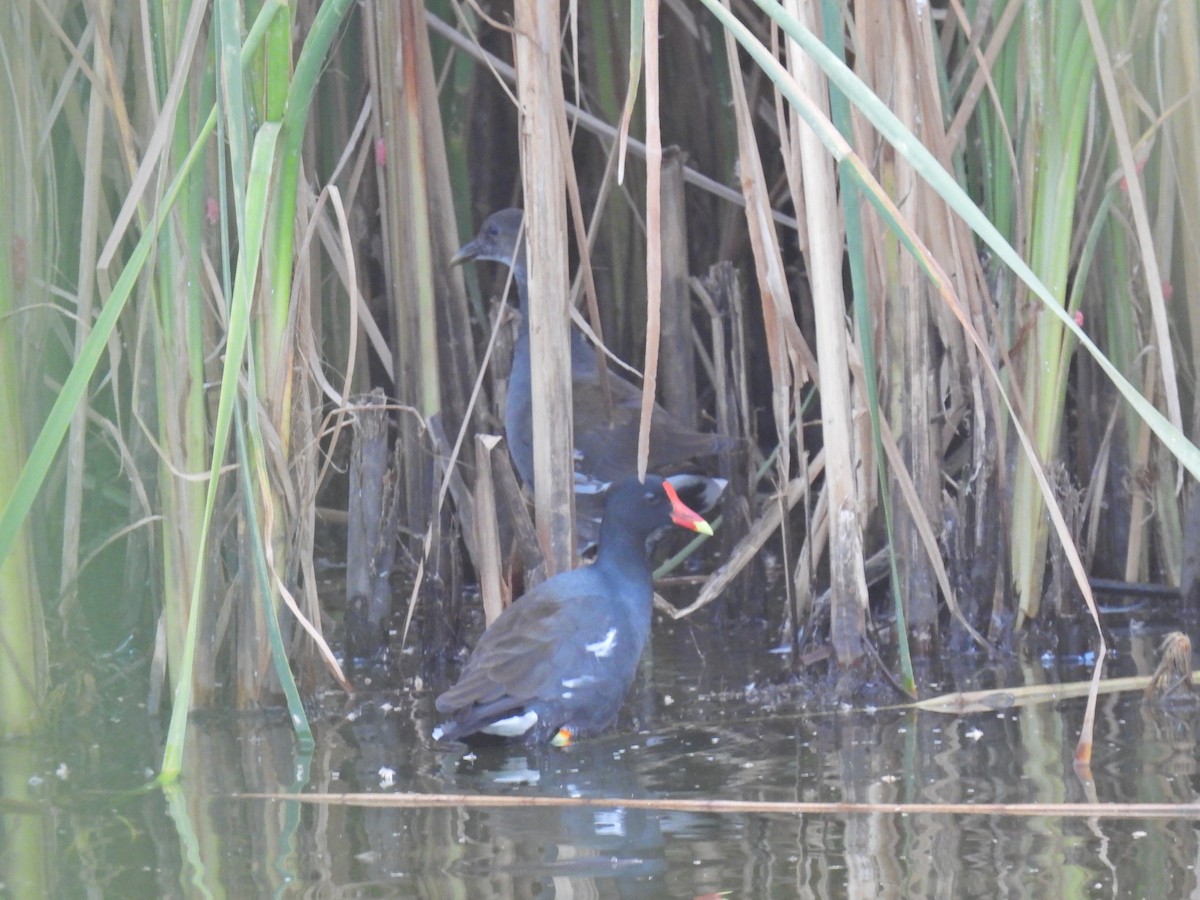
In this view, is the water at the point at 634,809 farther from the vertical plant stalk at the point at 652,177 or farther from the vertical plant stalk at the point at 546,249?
the vertical plant stalk at the point at 652,177

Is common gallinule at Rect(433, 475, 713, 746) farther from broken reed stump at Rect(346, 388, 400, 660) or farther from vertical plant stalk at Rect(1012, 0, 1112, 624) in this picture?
vertical plant stalk at Rect(1012, 0, 1112, 624)

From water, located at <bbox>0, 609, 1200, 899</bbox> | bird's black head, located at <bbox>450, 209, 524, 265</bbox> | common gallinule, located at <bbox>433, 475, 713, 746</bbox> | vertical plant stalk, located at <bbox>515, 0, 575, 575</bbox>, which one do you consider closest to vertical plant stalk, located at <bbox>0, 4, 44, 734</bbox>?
water, located at <bbox>0, 609, 1200, 899</bbox>

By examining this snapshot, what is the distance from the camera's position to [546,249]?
303cm

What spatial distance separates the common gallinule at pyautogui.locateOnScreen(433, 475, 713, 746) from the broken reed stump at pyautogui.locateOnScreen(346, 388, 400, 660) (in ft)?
1.29

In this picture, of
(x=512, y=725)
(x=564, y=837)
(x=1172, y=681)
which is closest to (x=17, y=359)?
(x=512, y=725)

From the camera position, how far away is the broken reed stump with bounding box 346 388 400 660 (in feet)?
11.7

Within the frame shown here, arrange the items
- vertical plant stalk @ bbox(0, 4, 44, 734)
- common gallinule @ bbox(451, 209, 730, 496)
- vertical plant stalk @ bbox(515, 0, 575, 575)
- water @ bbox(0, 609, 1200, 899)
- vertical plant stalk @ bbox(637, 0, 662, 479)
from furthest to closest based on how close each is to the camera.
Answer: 1. common gallinule @ bbox(451, 209, 730, 496)
2. vertical plant stalk @ bbox(515, 0, 575, 575)
3. vertical plant stalk @ bbox(0, 4, 44, 734)
4. water @ bbox(0, 609, 1200, 899)
5. vertical plant stalk @ bbox(637, 0, 662, 479)

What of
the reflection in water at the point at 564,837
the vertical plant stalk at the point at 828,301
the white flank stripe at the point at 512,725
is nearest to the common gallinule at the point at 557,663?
the white flank stripe at the point at 512,725

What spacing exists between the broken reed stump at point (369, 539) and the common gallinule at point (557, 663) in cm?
39

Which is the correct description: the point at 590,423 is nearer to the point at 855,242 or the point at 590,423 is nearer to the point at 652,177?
the point at 855,242

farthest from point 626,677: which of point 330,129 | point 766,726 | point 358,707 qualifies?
point 330,129

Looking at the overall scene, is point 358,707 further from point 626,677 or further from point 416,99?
point 416,99

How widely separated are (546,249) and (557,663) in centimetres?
84

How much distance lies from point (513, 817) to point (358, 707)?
0.86m
